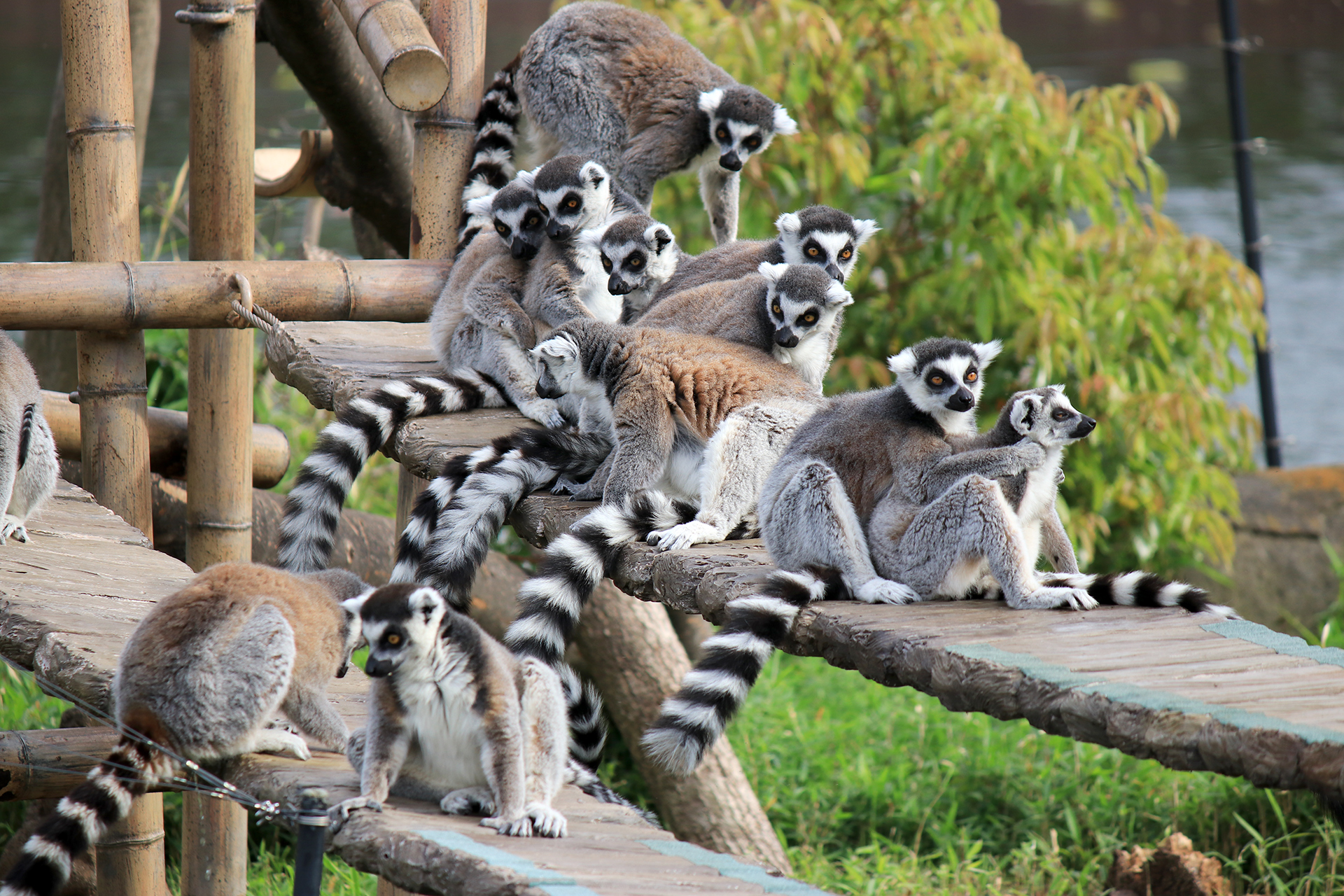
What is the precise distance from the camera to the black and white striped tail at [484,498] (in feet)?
11.7

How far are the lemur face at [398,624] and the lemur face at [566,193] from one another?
2.15m

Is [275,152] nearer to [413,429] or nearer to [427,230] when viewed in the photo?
[427,230]

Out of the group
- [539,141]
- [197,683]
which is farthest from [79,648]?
[539,141]

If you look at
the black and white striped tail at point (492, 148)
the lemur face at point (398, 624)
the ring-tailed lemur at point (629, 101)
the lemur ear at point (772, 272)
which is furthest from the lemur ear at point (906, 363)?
the black and white striped tail at point (492, 148)

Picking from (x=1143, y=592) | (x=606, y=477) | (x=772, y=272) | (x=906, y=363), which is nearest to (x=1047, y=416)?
(x=906, y=363)

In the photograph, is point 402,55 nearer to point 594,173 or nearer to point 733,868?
point 594,173

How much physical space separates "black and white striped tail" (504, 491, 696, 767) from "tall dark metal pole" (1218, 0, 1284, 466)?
18.2 ft

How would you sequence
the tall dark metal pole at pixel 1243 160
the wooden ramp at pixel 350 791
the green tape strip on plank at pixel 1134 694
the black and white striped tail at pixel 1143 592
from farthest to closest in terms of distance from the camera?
the tall dark metal pole at pixel 1243 160 < the black and white striped tail at pixel 1143 592 < the wooden ramp at pixel 350 791 < the green tape strip on plank at pixel 1134 694

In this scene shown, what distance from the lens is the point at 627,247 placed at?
4.43m

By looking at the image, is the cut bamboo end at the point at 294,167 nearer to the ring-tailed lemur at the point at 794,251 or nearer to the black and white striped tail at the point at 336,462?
the black and white striped tail at the point at 336,462

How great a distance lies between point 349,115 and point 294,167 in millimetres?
625

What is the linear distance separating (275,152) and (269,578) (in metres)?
4.65

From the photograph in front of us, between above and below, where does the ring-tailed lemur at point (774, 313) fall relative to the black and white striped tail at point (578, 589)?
above

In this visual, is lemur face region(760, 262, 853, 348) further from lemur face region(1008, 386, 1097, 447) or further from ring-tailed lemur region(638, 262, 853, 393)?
lemur face region(1008, 386, 1097, 447)
